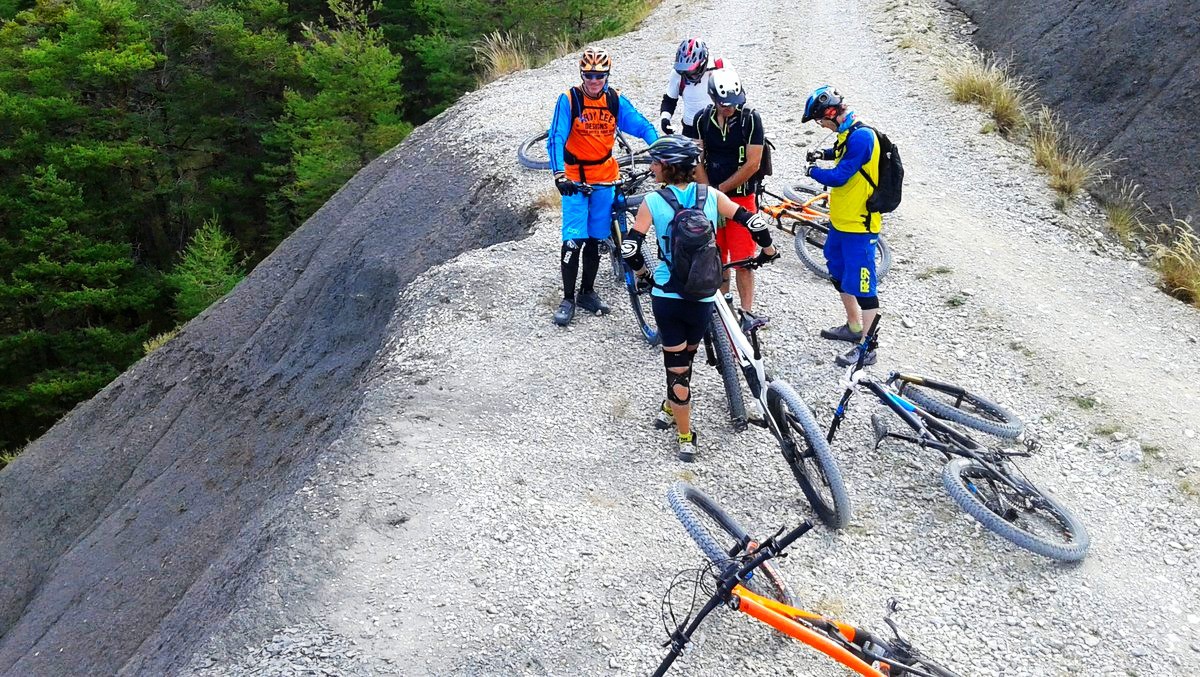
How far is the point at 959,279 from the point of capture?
8945 millimetres

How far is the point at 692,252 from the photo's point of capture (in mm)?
5590

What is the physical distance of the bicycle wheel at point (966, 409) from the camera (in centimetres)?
632

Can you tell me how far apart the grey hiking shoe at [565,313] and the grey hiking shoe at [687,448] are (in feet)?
7.16

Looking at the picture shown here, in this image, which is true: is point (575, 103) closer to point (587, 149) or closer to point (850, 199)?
point (587, 149)

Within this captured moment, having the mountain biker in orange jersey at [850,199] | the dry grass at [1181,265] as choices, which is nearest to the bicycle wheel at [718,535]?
the mountain biker in orange jersey at [850,199]

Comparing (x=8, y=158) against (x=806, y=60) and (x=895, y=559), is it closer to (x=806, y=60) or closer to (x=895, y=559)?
(x=806, y=60)

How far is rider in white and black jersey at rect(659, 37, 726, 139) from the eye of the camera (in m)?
7.73

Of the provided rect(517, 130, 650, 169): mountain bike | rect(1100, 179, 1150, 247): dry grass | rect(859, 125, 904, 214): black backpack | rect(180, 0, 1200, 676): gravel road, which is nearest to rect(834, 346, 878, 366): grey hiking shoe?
rect(180, 0, 1200, 676): gravel road

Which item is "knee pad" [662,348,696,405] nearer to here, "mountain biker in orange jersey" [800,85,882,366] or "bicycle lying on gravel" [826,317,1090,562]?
"bicycle lying on gravel" [826,317,1090,562]

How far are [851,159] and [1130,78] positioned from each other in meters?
8.47

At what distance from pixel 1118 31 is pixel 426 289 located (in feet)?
38.4

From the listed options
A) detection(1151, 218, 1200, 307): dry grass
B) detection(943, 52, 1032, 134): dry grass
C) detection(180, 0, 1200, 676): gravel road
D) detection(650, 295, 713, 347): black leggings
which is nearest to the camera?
detection(180, 0, 1200, 676): gravel road

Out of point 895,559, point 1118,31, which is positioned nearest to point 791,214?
point 895,559

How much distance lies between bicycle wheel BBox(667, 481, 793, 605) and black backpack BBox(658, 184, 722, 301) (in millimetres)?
1379
